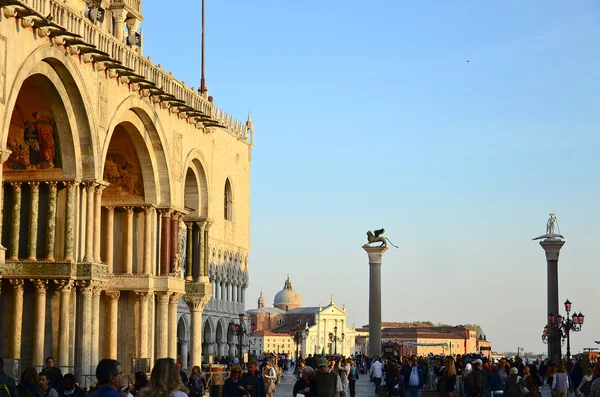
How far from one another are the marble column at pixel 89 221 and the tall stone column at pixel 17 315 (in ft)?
3.97

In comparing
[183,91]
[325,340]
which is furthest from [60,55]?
[325,340]

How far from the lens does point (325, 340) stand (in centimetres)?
15275

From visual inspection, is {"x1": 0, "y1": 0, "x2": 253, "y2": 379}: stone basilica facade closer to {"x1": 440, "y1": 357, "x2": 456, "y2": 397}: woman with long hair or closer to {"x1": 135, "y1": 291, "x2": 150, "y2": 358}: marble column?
{"x1": 135, "y1": 291, "x2": 150, "y2": 358}: marble column

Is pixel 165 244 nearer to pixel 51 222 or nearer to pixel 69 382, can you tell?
pixel 51 222

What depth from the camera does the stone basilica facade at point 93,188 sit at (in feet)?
57.9

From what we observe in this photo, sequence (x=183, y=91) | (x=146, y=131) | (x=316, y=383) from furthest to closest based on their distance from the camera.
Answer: (x=183, y=91)
(x=146, y=131)
(x=316, y=383)

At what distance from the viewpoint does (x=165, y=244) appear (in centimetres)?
2300

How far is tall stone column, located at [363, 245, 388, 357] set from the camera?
40.0 m

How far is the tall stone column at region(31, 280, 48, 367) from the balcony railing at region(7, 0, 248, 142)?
424 centimetres

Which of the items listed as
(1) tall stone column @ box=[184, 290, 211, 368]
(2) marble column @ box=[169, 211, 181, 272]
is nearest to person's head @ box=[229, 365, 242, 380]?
(2) marble column @ box=[169, 211, 181, 272]

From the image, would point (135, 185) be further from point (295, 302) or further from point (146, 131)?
point (295, 302)

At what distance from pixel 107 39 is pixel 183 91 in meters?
3.90

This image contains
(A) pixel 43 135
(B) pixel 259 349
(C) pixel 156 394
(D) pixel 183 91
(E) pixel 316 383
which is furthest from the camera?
(B) pixel 259 349

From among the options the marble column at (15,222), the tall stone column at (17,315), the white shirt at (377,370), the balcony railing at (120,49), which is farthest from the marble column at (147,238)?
the white shirt at (377,370)
